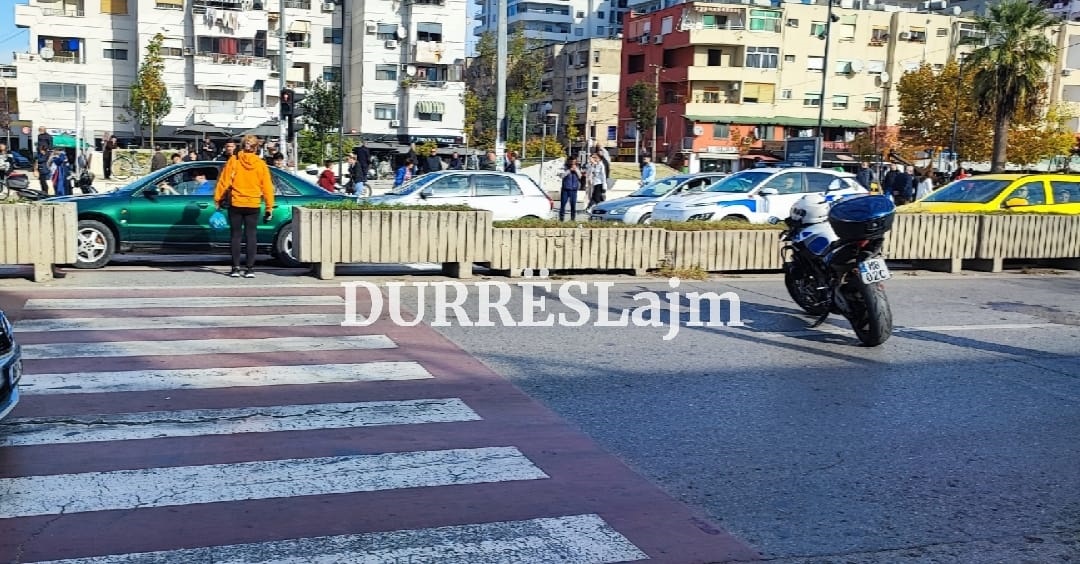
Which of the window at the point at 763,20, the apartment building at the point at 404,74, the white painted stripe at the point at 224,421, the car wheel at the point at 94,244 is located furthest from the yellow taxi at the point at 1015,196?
the window at the point at 763,20

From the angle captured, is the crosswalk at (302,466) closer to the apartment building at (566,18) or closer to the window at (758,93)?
the window at (758,93)

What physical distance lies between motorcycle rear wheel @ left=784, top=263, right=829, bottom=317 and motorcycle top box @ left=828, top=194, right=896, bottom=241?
97cm

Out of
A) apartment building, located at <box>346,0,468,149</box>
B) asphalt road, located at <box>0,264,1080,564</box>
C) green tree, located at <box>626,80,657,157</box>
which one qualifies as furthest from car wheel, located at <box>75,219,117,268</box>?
green tree, located at <box>626,80,657,157</box>

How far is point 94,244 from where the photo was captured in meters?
13.0

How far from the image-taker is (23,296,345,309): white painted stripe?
33.5 ft

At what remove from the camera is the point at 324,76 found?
66.6 meters

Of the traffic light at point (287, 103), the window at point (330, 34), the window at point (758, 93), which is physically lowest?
the traffic light at point (287, 103)

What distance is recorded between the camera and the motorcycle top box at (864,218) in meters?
8.97

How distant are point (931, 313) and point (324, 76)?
59933 millimetres

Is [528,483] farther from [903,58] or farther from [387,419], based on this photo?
[903,58]

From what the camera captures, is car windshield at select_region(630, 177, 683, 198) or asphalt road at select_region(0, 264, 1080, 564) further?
car windshield at select_region(630, 177, 683, 198)

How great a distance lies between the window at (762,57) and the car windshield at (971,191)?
183 ft

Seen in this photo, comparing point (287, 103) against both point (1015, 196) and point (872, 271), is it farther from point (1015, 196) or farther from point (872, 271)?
point (872, 271)

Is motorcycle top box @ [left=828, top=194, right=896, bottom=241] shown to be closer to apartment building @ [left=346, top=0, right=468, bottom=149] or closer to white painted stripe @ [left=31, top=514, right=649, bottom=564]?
white painted stripe @ [left=31, top=514, right=649, bottom=564]
